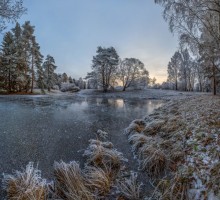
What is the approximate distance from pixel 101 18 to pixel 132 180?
40.5 feet

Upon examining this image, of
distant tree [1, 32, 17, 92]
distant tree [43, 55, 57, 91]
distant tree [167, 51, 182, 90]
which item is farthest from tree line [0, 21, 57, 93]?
distant tree [167, 51, 182, 90]

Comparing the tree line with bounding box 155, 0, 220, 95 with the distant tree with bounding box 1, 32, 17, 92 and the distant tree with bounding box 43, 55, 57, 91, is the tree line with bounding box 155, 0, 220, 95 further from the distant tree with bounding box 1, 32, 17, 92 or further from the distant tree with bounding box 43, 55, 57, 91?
the distant tree with bounding box 43, 55, 57, 91

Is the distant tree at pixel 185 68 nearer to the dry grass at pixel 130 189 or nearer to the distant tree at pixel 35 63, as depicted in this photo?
the distant tree at pixel 35 63

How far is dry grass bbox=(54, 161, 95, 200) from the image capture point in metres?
2.20

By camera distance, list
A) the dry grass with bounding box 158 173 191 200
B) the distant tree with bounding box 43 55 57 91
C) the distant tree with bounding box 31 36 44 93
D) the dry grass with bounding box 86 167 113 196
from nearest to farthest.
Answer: the dry grass with bounding box 158 173 191 200
the dry grass with bounding box 86 167 113 196
the distant tree with bounding box 31 36 44 93
the distant tree with bounding box 43 55 57 91

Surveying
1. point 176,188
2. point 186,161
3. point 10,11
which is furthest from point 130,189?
point 10,11

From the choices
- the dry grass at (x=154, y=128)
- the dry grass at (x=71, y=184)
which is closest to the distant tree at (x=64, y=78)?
the dry grass at (x=154, y=128)

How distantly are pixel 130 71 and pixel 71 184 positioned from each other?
99.3ft

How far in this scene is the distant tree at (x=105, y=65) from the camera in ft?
97.1

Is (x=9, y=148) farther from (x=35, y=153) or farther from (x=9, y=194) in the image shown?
(x=9, y=194)

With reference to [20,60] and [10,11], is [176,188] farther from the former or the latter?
[20,60]

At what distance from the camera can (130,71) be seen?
31.3m

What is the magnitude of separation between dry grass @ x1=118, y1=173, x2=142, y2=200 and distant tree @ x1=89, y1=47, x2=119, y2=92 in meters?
28.4

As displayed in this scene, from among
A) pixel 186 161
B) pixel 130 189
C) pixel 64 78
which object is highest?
pixel 64 78
